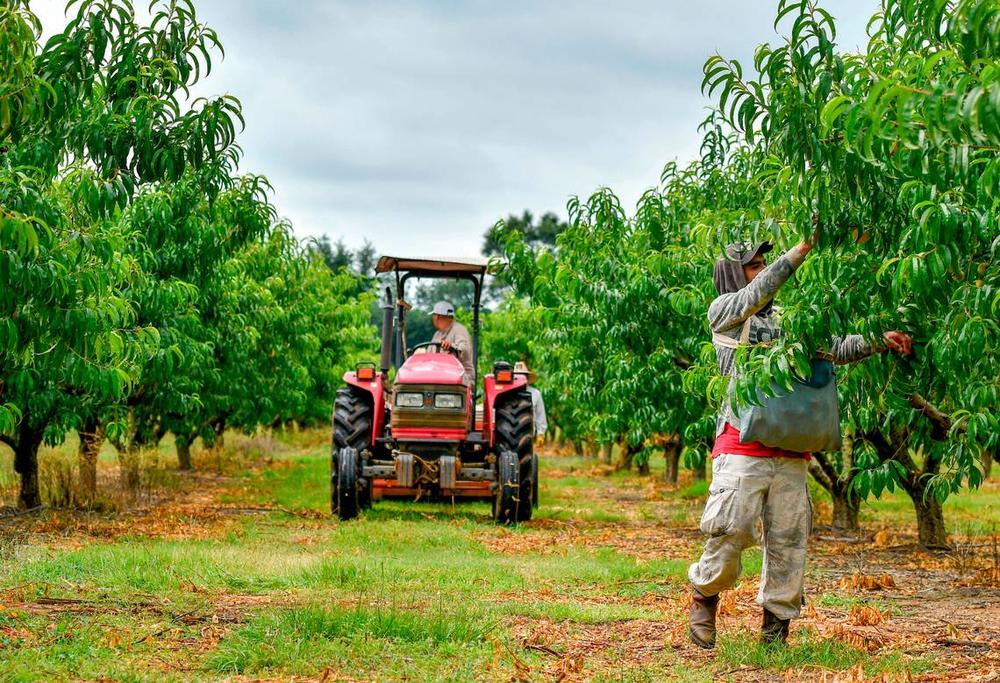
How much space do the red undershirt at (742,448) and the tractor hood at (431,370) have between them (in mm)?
6910

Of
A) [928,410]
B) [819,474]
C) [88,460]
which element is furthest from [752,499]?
[88,460]

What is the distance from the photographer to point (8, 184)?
5.91 metres

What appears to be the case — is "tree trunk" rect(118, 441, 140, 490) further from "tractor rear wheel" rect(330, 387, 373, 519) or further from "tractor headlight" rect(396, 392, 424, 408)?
"tractor headlight" rect(396, 392, 424, 408)

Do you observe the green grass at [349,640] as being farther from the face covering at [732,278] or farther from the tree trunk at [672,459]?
the tree trunk at [672,459]

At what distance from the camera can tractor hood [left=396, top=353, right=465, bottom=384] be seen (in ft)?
40.9

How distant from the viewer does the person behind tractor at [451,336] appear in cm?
1347

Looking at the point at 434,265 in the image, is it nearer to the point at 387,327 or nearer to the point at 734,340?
the point at 387,327

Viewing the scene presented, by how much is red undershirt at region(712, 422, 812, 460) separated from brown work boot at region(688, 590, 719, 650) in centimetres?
73

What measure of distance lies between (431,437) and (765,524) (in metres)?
7.09

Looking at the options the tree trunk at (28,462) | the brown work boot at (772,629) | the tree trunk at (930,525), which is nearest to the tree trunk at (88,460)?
the tree trunk at (28,462)

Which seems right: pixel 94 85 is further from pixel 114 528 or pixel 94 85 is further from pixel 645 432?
pixel 645 432

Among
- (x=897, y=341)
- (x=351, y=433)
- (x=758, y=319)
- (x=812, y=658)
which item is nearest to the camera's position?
(x=812, y=658)

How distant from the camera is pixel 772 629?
5711 millimetres

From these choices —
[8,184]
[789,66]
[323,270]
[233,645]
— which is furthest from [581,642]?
[323,270]
